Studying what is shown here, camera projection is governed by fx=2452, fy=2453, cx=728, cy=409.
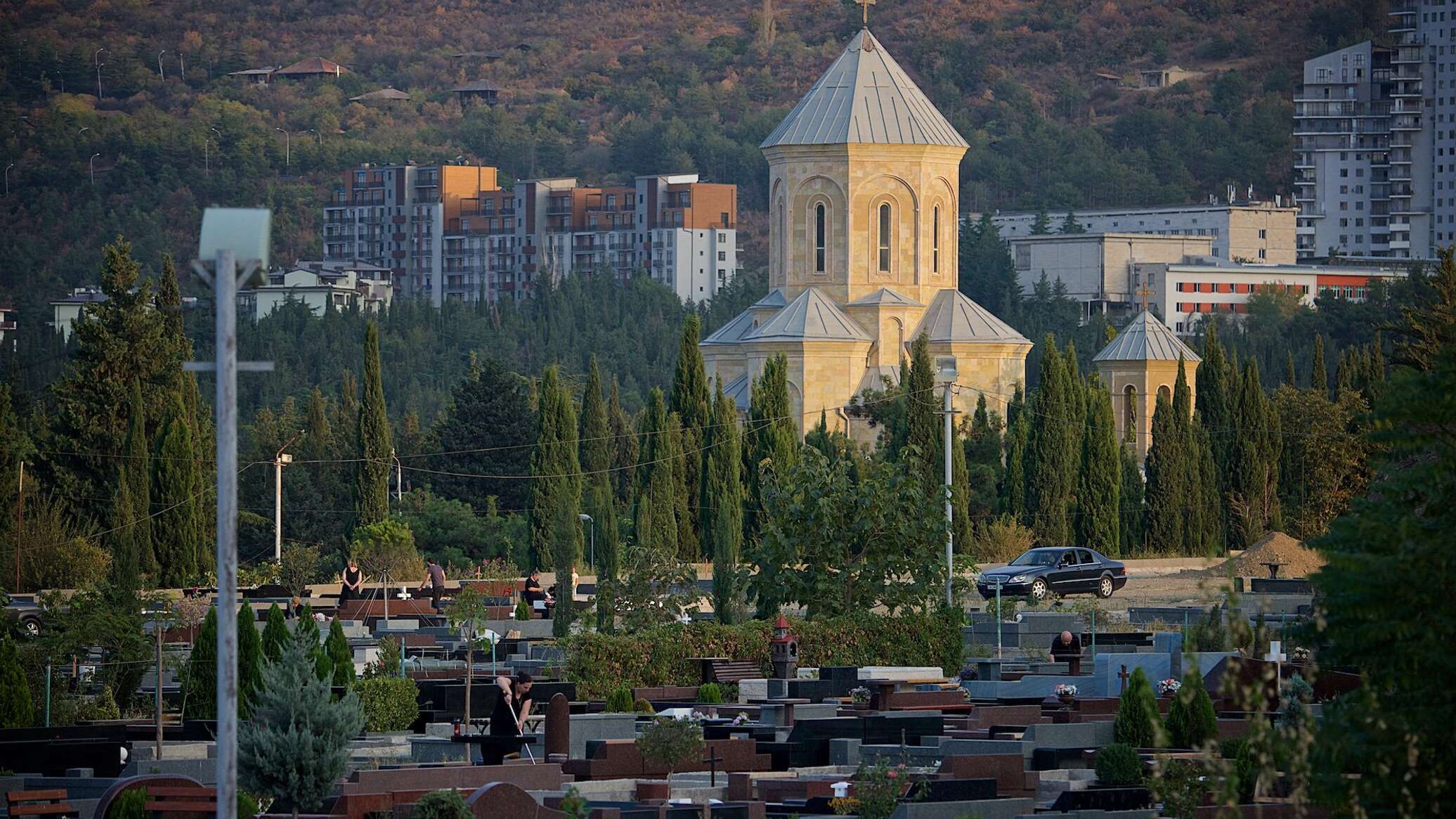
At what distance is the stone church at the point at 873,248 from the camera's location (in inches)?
2469

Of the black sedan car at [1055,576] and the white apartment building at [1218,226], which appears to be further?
the white apartment building at [1218,226]

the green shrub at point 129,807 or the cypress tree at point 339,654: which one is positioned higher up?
the cypress tree at point 339,654

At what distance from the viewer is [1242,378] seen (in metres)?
55.6

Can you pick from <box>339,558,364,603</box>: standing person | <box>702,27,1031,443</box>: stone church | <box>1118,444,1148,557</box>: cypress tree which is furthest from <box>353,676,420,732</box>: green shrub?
<box>702,27,1031,443</box>: stone church

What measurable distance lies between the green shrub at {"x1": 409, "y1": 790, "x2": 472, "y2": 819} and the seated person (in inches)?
532

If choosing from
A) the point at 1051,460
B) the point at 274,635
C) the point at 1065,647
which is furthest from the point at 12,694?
the point at 1051,460

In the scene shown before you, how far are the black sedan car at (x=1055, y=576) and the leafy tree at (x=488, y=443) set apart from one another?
2208 cm

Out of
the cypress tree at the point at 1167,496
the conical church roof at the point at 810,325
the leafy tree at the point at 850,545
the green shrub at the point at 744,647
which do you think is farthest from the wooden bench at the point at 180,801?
the conical church roof at the point at 810,325

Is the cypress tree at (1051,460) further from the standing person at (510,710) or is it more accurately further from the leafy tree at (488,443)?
the standing person at (510,710)

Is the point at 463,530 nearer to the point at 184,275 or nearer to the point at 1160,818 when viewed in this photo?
the point at 1160,818

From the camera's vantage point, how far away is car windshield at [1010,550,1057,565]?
39656mm

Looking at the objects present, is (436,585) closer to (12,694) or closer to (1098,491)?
(12,694)

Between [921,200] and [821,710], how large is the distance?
4191 centimetres

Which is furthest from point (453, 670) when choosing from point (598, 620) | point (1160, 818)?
point (1160, 818)
